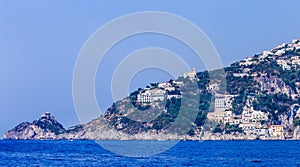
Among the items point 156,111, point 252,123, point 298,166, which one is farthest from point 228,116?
point 298,166

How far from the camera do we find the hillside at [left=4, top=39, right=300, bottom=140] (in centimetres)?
17525

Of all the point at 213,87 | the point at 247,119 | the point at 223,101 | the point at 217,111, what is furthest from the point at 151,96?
the point at 247,119

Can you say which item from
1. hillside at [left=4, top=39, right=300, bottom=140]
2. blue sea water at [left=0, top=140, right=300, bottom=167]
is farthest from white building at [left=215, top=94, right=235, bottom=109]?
blue sea water at [left=0, top=140, right=300, bottom=167]

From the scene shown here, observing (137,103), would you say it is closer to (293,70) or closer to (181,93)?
(181,93)

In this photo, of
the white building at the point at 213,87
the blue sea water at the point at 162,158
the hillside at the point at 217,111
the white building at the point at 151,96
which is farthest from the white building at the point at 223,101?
the blue sea water at the point at 162,158

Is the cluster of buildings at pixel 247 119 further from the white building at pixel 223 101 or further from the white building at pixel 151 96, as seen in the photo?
the white building at pixel 151 96

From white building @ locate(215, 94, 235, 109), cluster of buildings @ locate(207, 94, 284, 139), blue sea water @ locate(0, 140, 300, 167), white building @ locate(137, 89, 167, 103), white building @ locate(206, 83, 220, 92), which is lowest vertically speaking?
blue sea water @ locate(0, 140, 300, 167)

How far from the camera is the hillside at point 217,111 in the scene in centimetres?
17525

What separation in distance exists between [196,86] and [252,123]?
22202 millimetres

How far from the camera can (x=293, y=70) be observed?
19862 cm

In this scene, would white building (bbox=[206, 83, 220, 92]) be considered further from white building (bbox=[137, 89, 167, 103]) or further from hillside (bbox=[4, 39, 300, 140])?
white building (bbox=[137, 89, 167, 103])

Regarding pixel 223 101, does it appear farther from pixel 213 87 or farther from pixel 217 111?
pixel 213 87

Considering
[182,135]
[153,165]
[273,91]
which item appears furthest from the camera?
[273,91]

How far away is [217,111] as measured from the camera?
7352 inches
